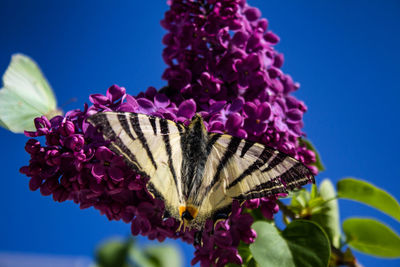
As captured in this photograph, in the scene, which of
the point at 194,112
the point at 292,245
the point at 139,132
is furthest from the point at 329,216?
the point at 139,132

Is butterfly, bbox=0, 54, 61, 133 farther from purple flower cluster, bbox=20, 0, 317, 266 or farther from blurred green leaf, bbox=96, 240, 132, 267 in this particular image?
blurred green leaf, bbox=96, 240, 132, 267

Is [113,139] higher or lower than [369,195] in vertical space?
lower

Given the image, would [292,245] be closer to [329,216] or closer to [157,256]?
[329,216]

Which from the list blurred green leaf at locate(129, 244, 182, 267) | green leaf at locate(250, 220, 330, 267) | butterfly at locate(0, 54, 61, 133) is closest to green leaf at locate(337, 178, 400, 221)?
green leaf at locate(250, 220, 330, 267)

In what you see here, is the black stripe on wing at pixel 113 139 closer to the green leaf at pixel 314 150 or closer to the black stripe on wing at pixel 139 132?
the black stripe on wing at pixel 139 132

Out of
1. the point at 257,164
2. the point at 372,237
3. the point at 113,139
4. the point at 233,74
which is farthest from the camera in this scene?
the point at 372,237

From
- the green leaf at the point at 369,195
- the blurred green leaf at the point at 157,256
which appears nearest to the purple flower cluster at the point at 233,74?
the green leaf at the point at 369,195

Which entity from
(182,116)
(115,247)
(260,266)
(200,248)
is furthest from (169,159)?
(115,247)
